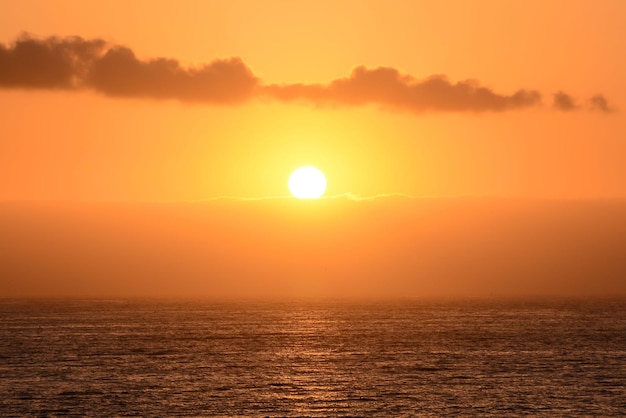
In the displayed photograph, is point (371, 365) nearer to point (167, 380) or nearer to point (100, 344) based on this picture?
point (167, 380)

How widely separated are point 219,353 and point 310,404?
2671 inches

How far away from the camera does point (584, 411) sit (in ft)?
348

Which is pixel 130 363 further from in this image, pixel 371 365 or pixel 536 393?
pixel 536 393

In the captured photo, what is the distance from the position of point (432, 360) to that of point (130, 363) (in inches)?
1868

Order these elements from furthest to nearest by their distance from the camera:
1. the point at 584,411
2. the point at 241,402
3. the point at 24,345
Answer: the point at 24,345 → the point at 241,402 → the point at 584,411

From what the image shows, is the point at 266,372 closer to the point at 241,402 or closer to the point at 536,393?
the point at 241,402

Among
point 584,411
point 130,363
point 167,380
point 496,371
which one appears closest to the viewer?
point 584,411

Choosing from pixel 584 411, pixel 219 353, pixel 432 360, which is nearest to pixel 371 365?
pixel 432 360

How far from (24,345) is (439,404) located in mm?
106109

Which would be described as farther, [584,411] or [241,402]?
[241,402]

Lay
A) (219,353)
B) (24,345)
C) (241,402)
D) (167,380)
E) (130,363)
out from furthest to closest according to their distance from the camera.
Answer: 1. (24,345)
2. (219,353)
3. (130,363)
4. (167,380)
5. (241,402)

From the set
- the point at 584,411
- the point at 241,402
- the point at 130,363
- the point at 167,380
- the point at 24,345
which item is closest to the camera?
the point at 584,411

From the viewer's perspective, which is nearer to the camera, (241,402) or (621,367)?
(241,402)

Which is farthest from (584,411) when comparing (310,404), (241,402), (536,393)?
(241,402)
